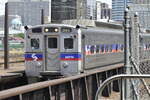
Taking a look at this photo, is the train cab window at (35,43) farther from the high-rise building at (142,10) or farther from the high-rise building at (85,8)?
the high-rise building at (85,8)

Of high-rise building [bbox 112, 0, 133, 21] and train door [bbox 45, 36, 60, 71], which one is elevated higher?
high-rise building [bbox 112, 0, 133, 21]

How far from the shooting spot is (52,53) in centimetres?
1569

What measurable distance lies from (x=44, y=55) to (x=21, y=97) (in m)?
7.21

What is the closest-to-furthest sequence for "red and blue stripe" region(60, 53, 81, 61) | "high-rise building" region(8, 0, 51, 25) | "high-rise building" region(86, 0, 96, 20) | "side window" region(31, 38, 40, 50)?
"red and blue stripe" region(60, 53, 81, 61), "side window" region(31, 38, 40, 50), "high-rise building" region(86, 0, 96, 20), "high-rise building" region(8, 0, 51, 25)

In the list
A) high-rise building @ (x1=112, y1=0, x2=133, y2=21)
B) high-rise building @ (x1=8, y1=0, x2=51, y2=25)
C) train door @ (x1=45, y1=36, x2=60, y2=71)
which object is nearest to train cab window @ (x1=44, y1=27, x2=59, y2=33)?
train door @ (x1=45, y1=36, x2=60, y2=71)

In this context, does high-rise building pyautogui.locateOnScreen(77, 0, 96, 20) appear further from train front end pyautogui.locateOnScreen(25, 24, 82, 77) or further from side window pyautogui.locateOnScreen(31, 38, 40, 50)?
train front end pyautogui.locateOnScreen(25, 24, 82, 77)

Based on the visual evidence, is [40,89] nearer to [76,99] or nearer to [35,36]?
[76,99]

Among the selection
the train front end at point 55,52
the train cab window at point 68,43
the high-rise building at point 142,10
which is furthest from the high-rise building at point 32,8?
the high-rise building at point 142,10

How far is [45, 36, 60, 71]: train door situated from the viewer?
15.6 m

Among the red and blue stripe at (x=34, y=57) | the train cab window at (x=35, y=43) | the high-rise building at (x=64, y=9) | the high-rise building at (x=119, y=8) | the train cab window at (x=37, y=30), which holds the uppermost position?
the high-rise building at (x=64, y=9)

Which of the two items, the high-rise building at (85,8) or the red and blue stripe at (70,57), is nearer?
the red and blue stripe at (70,57)

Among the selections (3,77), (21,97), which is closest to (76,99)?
(3,77)

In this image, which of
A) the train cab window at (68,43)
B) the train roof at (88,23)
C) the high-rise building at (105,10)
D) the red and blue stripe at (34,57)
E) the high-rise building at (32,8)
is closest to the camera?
the train cab window at (68,43)

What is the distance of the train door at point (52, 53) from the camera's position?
15648 mm
